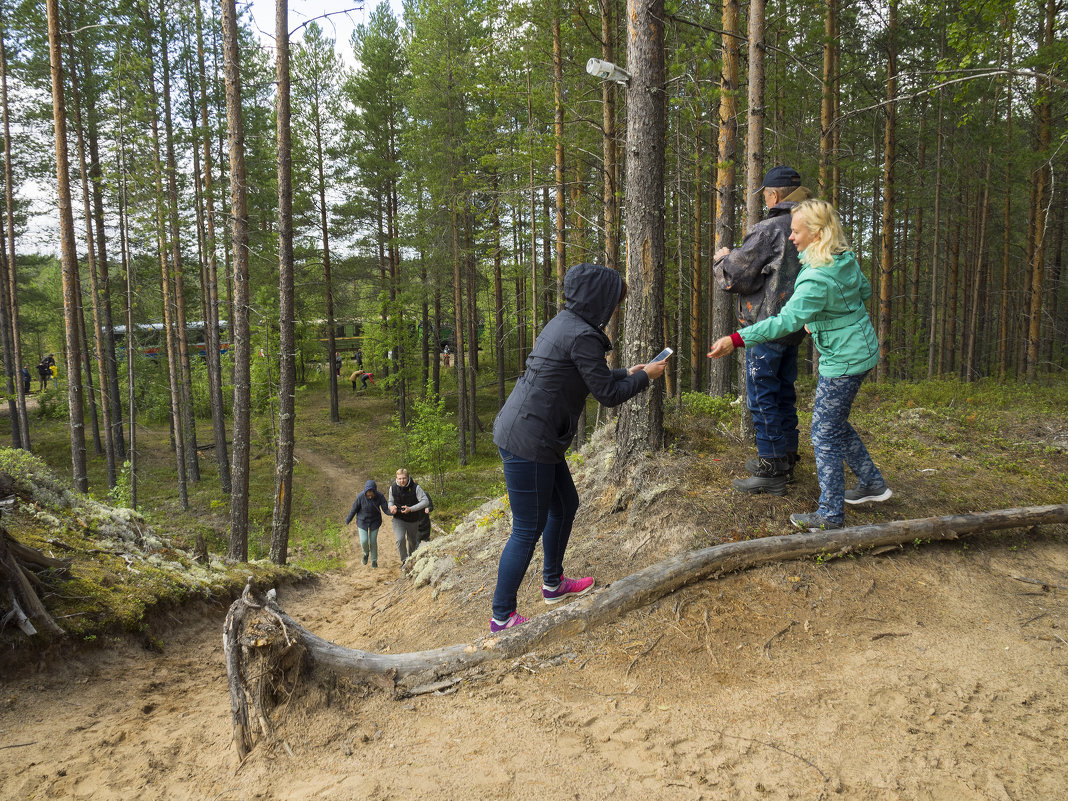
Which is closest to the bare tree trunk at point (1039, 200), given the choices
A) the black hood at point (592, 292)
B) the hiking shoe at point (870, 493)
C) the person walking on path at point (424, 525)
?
the hiking shoe at point (870, 493)

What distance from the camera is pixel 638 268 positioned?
545 cm

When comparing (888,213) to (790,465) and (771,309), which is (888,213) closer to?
(771,309)

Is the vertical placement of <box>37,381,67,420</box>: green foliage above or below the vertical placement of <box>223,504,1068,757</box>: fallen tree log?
below

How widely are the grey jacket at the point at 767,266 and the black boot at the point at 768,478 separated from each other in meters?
0.98

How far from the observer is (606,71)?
5.03m

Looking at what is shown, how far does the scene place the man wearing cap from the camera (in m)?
4.66

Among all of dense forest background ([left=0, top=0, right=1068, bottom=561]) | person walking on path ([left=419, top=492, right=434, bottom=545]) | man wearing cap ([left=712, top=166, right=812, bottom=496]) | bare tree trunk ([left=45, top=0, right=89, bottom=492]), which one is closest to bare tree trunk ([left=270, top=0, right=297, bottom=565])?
dense forest background ([left=0, top=0, right=1068, bottom=561])

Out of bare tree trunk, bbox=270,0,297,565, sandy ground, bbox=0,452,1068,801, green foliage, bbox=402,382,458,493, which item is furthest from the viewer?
green foliage, bbox=402,382,458,493

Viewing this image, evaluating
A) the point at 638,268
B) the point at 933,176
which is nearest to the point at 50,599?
the point at 638,268

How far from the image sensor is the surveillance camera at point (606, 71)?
4.88 meters

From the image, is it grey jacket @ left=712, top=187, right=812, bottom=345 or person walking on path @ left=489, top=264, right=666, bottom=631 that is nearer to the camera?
person walking on path @ left=489, top=264, right=666, bottom=631

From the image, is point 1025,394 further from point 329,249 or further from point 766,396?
point 329,249

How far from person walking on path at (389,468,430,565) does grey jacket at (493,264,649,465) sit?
760 cm

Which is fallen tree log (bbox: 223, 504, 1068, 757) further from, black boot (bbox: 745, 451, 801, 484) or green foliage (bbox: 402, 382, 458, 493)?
green foliage (bbox: 402, 382, 458, 493)
